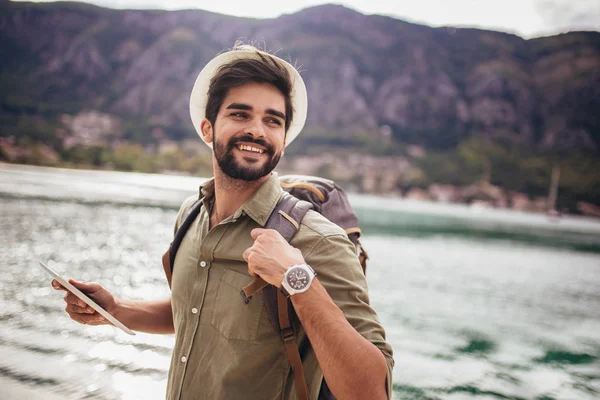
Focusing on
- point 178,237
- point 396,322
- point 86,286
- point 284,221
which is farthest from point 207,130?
point 396,322

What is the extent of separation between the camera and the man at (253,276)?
1.58m

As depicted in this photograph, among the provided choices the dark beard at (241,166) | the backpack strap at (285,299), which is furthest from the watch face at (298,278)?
the dark beard at (241,166)

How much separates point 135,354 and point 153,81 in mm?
210319

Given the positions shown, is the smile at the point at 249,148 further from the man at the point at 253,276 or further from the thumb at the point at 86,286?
the thumb at the point at 86,286

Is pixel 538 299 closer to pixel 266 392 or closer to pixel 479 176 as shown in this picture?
pixel 266 392

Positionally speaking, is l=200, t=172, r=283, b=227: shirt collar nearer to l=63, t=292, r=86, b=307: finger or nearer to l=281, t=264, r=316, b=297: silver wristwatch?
l=281, t=264, r=316, b=297: silver wristwatch

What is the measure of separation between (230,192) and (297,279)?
0.71m

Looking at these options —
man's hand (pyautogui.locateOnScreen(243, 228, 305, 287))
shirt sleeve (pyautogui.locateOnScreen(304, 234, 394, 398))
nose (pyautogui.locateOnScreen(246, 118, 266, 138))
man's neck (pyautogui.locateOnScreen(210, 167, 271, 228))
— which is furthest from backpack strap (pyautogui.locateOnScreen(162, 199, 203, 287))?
shirt sleeve (pyautogui.locateOnScreen(304, 234, 394, 398))

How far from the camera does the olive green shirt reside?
1.74 meters

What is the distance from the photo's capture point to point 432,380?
7.10 m

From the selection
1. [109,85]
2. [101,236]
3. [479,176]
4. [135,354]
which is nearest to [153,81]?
[109,85]

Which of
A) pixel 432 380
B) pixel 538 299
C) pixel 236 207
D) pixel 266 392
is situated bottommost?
pixel 538 299

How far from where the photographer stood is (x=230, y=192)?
83.4 inches

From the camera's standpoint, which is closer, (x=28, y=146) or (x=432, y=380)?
(x=432, y=380)
